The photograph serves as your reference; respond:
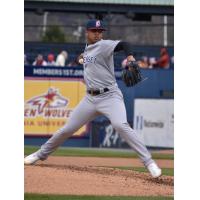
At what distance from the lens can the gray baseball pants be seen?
7984mm

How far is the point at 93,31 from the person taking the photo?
833 cm

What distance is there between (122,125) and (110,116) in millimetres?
215

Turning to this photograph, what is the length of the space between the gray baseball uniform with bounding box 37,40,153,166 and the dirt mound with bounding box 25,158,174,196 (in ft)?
1.23

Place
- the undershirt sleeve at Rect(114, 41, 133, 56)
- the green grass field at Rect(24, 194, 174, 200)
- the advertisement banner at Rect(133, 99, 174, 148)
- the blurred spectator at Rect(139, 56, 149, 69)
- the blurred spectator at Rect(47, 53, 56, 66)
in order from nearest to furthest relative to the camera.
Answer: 1. the green grass field at Rect(24, 194, 174, 200)
2. the undershirt sleeve at Rect(114, 41, 133, 56)
3. the advertisement banner at Rect(133, 99, 174, 148)
4. the blurred spectator at Rect(47, 53, 56, 66)
5. the blurred spectator at Rect(139, 56, 149, 69)

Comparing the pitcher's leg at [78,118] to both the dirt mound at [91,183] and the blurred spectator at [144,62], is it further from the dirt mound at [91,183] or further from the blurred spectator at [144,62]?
the blurred spectator at [144,62]

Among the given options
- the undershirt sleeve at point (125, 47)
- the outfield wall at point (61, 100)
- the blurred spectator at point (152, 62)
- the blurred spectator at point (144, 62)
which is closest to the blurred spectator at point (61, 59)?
the outfield wall at point (61, 100)

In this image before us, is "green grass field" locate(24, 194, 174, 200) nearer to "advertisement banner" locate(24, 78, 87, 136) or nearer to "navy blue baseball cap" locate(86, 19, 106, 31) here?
"navy blue baseball cap" locate(86, 19, 106, 31)

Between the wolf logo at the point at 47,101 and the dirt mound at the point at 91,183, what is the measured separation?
10086 millimetres

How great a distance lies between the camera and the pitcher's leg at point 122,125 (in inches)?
313

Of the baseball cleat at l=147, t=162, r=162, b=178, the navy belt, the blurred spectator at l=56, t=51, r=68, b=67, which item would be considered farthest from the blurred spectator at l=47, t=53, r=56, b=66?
the baseball cleat at l=147, t=162, r=162, b=178

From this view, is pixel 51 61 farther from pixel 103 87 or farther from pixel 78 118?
pixel 103 87
